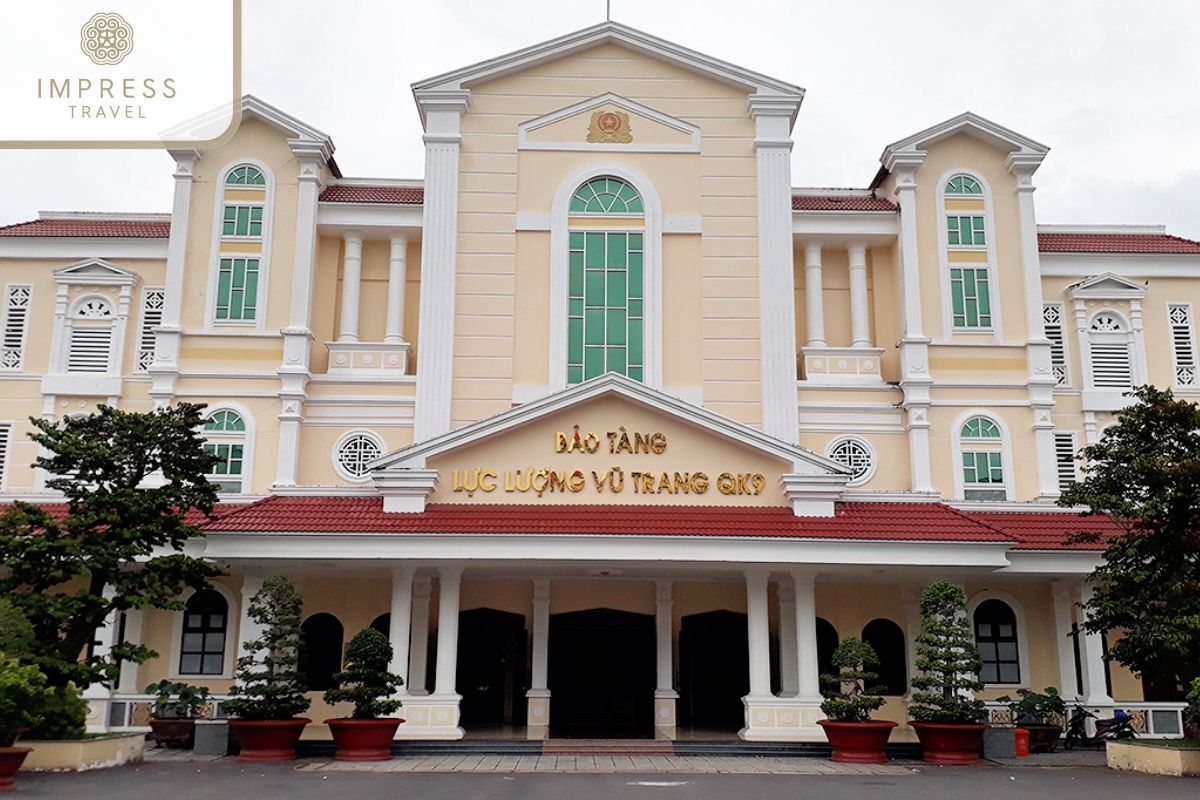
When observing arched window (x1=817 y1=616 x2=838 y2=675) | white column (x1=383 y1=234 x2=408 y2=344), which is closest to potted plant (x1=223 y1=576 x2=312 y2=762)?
white column (x1=383 y1=234 x2=408 y2=344)

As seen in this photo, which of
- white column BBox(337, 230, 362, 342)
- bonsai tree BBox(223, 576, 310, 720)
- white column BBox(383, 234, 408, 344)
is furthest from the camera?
white column BBox(337, 230, 362, 342)

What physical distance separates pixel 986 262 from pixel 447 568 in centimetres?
1508

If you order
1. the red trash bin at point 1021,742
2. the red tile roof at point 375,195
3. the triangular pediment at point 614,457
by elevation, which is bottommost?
the red trash bin at point 1021,742

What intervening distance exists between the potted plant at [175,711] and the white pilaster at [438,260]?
691cm

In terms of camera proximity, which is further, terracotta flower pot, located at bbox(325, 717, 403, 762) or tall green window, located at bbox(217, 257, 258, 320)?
tall green window, located at bbox(217, 257, 258, 320)

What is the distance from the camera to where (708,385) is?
82.8 ft

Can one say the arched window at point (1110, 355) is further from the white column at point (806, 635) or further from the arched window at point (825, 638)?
the white column at point (806, 635)

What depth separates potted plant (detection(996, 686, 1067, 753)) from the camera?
20484 millimetres

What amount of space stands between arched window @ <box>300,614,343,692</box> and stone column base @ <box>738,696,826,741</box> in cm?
839

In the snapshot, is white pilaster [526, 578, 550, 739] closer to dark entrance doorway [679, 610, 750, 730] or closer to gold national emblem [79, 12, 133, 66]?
dark entrance doorway [679, 610, 750, 730]

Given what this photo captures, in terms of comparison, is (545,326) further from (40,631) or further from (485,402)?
(40,631)

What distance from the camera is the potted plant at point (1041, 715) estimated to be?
806 inches

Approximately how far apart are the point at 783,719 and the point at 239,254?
16207 millimetres

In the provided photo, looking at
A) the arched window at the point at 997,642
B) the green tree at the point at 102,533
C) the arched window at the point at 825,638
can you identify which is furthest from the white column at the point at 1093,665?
the green tree at the point at 102,533
